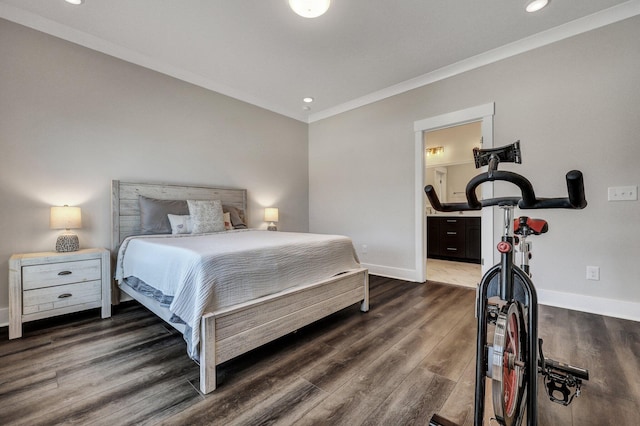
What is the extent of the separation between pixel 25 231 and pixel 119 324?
118 cm

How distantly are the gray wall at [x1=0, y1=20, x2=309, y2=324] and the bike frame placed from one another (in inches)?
130

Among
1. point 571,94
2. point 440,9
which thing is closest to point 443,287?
point 571,94

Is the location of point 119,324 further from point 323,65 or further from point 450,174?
point 450,174

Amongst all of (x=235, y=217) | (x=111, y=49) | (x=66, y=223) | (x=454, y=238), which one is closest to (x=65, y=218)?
(x=66, y=223)

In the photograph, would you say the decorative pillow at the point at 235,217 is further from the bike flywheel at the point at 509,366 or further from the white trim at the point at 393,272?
the bike flywheel at the point at 509,366

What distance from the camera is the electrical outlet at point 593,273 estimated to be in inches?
96.5

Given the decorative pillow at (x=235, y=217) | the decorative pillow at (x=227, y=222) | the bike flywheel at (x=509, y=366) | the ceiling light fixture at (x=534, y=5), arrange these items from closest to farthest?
the bike flywheel at (x=509, y=366) → the ceiling light fixture at (x=534, y=5) → the decorative pillow at (x=227, y=222) → the decorative pillow at (x=235, y=217)

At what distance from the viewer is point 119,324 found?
232 cm

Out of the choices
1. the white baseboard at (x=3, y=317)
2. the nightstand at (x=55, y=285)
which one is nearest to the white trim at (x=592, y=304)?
the nightstand at (x=55, y=285)

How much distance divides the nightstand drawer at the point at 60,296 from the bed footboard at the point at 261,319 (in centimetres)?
164

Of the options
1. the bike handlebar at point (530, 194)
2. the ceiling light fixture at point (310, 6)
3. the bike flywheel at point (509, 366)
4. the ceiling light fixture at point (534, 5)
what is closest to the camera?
the bike handlebar at point (530, 194)

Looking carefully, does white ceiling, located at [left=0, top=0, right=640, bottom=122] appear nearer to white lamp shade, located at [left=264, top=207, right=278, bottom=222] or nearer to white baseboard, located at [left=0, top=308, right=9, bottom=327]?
white lamp shade, located at [left=264, top=207, right=278, bottom=222]

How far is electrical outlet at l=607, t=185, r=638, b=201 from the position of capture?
2.31m

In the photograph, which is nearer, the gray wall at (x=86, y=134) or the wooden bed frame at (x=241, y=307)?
the wooden bed frame at (x=241, y=307)
